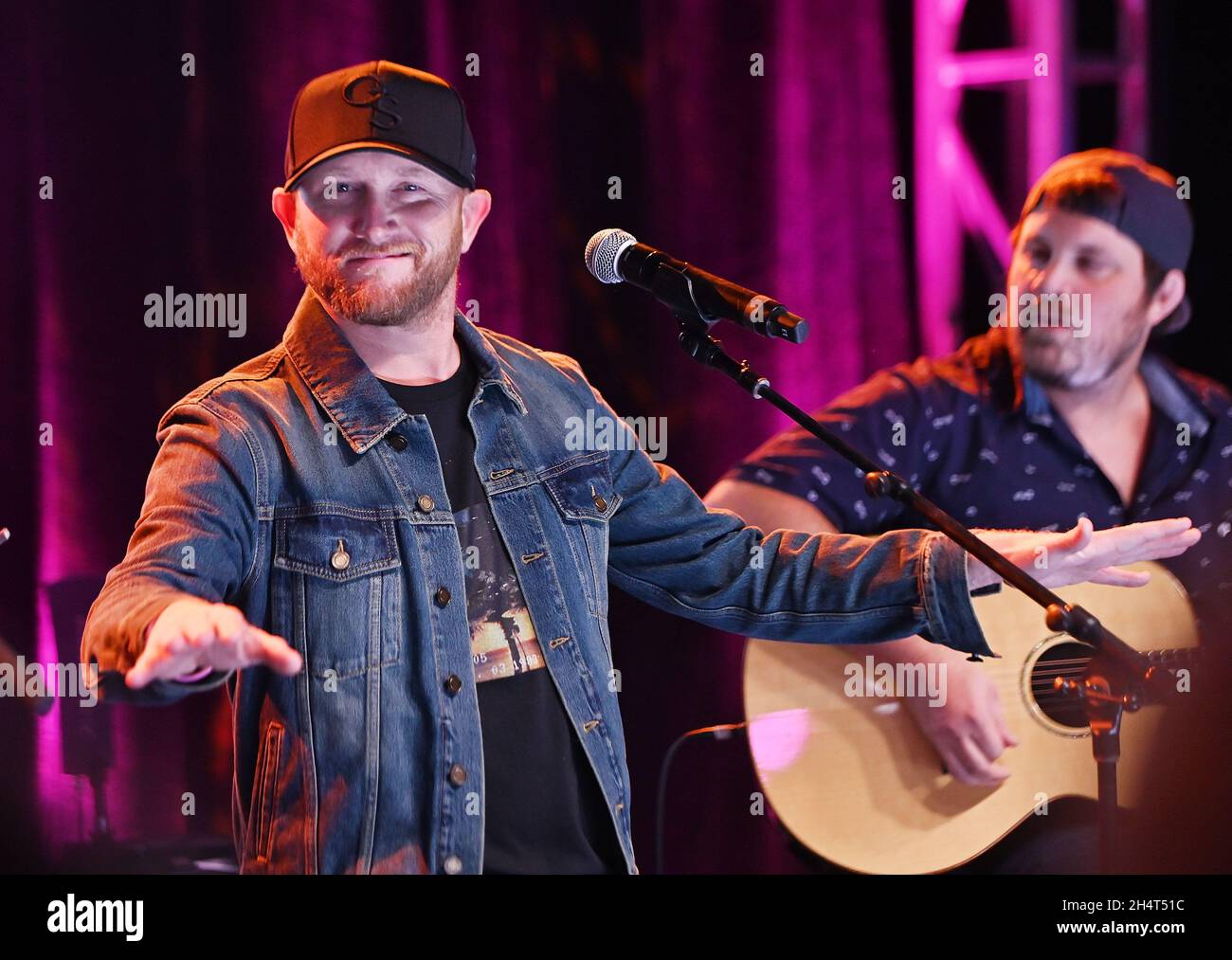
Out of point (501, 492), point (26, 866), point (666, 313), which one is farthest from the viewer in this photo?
point (666, 313)

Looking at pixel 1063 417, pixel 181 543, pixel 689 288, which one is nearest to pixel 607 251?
pixel 689 288

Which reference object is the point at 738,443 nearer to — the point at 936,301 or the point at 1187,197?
the point at 936,301

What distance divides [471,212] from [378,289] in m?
0.28

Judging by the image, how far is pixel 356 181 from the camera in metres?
2.09

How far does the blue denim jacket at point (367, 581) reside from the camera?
1844mm

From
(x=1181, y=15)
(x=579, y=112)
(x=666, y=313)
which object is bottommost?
(x=666, y=313)

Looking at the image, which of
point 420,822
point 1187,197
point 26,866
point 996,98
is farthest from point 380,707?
point 1187,197

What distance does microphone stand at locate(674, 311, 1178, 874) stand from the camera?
194cm

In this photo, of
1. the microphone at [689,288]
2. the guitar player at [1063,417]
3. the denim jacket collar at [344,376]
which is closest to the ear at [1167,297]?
the guitar player at [1063,417]

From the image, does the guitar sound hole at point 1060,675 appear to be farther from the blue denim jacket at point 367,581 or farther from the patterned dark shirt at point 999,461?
the blue denim jacket at point 367,581

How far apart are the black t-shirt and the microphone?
330 mm

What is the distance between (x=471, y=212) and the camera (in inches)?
88.9

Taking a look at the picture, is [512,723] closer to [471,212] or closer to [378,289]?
[378,289]
